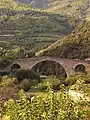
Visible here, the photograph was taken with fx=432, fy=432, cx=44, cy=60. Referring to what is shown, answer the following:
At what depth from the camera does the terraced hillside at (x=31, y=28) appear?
356 feet

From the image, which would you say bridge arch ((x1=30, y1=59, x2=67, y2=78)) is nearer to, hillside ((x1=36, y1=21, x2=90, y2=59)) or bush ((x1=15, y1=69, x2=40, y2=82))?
hillside ((x1=36, y1=21, x2=90, y2=59))

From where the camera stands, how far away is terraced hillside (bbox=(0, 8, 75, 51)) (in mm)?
108625

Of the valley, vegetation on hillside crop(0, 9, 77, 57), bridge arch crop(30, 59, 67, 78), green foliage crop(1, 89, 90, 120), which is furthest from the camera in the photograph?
vegetation on hillside crop(0, 9, 77, 57)

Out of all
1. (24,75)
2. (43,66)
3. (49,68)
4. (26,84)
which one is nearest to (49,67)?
(49,68)

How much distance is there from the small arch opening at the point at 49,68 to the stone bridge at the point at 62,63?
0.90m

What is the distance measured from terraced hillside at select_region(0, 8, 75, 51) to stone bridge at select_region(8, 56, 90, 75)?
1676cm

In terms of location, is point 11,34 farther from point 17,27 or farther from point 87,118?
point 87,118

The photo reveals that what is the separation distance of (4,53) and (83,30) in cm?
2299

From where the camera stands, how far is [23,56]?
82250mm

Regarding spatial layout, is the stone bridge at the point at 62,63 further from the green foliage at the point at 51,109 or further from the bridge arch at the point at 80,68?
the green foliage at the point at 51,109

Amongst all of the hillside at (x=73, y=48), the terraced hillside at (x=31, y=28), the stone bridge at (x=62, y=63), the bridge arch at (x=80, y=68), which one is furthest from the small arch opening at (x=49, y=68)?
the terraced hillside at (x=31, y=28)

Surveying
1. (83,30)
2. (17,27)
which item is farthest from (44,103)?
(17,27)

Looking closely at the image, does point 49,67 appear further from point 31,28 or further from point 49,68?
point 31,28

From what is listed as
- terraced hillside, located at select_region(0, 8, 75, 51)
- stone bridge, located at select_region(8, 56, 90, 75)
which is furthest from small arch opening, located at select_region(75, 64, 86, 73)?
terraced hillside, located at select_region(0, 8, 75, 51)
